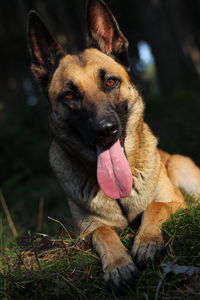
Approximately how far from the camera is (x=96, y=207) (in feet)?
12.6

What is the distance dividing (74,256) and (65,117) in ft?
4.40

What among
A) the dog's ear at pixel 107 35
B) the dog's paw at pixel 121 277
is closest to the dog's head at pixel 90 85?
the dog's ear at pixel 107 35

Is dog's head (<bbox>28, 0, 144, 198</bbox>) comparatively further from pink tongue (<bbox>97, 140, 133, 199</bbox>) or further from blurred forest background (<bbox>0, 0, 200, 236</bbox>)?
blurred forest background (<bbox>0, 0, 200, 236</bbox>)

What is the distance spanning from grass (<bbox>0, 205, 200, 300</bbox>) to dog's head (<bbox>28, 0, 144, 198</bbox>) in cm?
73

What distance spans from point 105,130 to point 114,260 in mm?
1044

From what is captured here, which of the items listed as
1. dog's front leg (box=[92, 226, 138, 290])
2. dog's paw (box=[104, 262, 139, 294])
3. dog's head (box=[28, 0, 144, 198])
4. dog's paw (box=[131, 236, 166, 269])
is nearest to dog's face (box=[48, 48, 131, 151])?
dog's head (box=[28, 0, 144, 198])

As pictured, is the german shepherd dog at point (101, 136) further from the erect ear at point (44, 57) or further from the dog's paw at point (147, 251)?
the dog's paw at point (147, 251)

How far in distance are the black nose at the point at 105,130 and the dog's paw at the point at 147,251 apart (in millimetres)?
881

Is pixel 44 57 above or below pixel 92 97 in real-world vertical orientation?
above

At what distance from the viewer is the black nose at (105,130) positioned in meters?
3.42

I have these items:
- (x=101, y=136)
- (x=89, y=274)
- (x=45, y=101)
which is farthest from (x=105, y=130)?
(x=45, y=101)

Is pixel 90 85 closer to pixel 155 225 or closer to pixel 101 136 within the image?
pixel 101 136

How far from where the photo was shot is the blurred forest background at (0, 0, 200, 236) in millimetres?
7844

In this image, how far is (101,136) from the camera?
346cm
